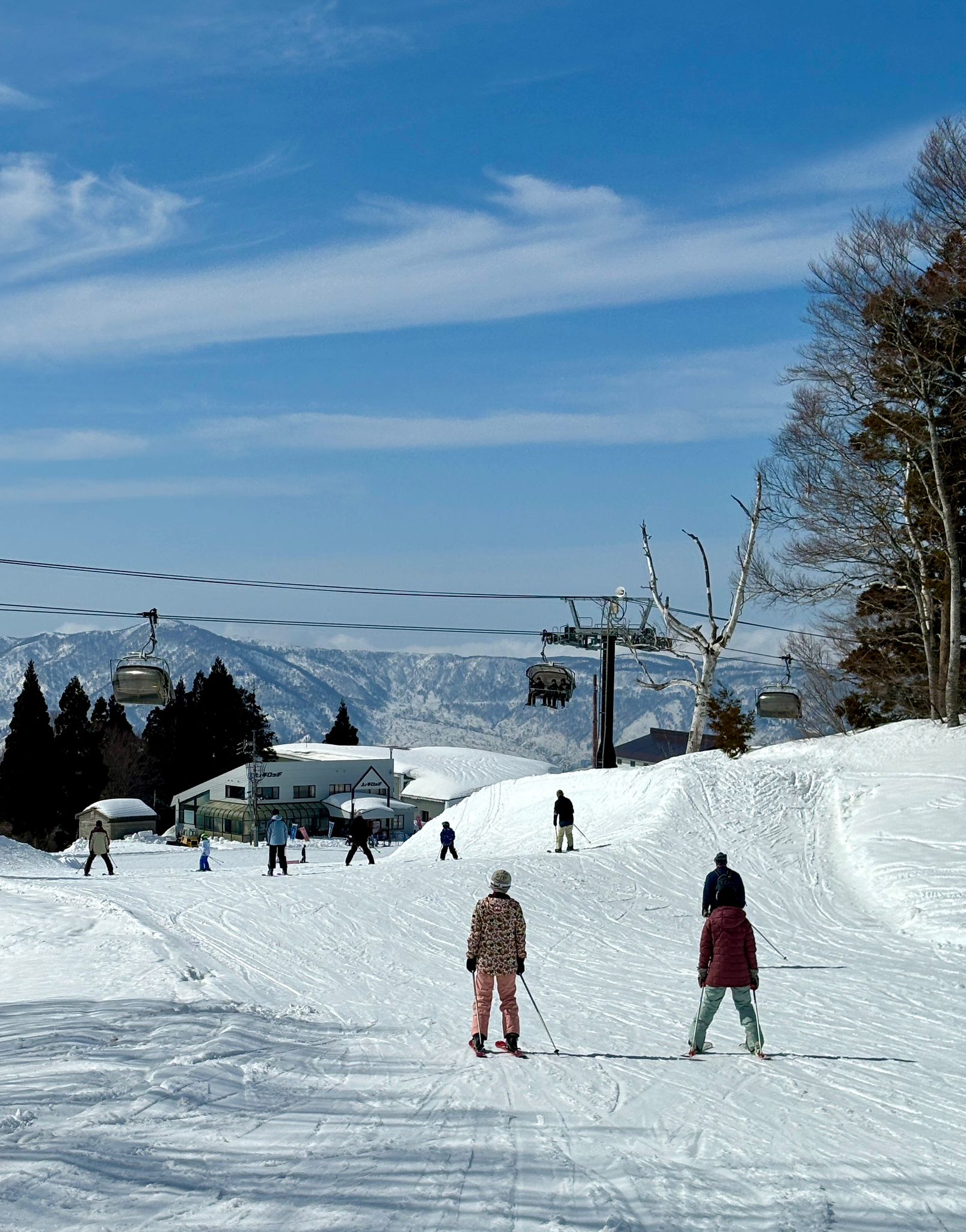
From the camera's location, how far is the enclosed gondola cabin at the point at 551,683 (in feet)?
105

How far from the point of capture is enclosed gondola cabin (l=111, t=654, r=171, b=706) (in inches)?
880

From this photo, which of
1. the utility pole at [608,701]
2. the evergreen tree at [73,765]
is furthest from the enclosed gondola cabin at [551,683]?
the evergreen tree at [73,765]

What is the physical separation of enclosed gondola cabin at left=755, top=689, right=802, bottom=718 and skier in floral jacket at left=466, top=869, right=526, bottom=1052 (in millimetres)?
21886

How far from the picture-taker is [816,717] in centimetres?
5250

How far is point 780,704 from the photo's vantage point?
1224 inches

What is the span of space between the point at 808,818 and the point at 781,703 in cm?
460

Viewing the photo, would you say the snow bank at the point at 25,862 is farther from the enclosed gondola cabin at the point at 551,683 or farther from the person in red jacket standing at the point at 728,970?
the person in red jacket standing at the point at 728,970

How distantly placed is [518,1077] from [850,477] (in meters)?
25.5

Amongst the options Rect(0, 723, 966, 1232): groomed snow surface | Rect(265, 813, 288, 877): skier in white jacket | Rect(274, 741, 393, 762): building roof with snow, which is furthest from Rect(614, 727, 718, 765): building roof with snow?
A: Rect(0, 723, 966, 1232): groomed snow surface

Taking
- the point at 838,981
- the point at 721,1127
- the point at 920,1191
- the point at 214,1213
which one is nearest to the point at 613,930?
the point at 838,981

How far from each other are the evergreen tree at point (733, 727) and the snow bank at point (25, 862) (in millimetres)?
18551

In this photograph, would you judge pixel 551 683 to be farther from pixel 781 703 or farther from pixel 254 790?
pixel 254 790

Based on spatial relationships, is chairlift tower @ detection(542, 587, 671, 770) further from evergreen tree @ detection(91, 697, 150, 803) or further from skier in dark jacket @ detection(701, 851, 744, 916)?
evergreen tree @ detection(91, 697, 150, 803)

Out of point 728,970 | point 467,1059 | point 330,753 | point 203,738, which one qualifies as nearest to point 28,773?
point 203,738
